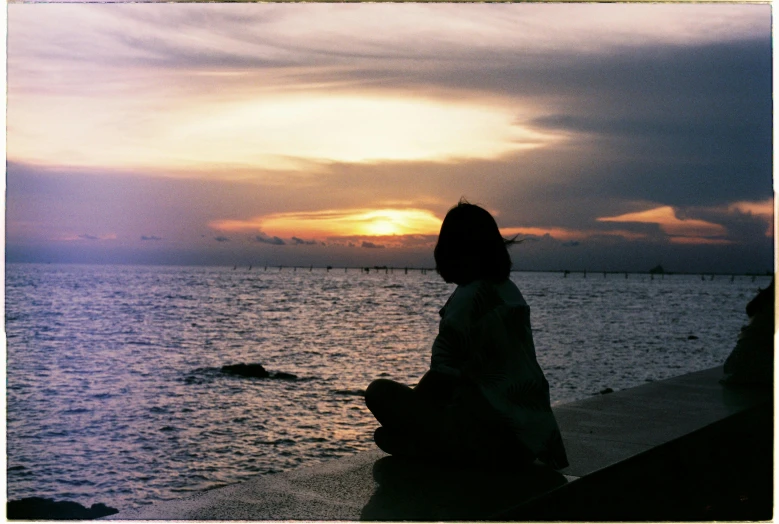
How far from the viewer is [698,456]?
17.2 ft

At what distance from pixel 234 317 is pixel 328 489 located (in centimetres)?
5927

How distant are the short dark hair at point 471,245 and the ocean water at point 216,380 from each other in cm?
573

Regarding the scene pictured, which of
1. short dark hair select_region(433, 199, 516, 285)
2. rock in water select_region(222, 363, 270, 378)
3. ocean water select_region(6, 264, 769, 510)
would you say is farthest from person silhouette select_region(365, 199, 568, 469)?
rock in water select_region(222, 363, 270, 378)

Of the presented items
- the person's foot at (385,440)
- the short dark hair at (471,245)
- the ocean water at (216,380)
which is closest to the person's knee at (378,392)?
the person's foot at (385,440)

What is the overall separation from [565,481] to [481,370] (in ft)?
2.31

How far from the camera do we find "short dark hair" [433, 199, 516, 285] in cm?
358

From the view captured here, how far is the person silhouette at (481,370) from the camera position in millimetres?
3551

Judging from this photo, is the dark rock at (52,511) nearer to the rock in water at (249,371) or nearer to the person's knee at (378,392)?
the person's knee at (378,392)

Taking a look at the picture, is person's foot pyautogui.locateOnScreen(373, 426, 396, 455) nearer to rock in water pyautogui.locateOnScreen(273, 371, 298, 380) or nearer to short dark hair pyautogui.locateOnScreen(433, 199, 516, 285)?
short dark hair pyautogui.locateOnScreen(433, 199, 516, 285)

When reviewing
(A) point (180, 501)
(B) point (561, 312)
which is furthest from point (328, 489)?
(B) point (561, 312)

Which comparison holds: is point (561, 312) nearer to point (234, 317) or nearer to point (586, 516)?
point (234, 317)

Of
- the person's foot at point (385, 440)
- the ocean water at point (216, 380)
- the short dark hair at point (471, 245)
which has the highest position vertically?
the short dark hair at point (471, 245)

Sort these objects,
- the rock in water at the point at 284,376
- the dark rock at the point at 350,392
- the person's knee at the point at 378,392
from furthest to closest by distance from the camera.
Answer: the rock in water at the point at 284,376 < the dark rock at the point at 350,392 < the person's knee at the point at 378,392

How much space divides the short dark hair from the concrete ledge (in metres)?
1.04
